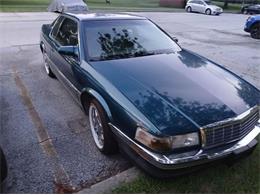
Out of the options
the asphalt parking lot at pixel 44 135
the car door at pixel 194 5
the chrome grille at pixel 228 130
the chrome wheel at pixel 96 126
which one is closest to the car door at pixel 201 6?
the car door at pixel 194 5

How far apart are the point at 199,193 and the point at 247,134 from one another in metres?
0.79

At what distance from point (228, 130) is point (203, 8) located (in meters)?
29.5

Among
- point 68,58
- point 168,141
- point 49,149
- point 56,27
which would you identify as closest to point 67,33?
point 68,58

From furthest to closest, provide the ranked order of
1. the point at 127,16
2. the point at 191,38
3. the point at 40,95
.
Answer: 1. the point at 191,38
2. the point at 40,95
3. the point at 127,16

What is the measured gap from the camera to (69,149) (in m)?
3.42

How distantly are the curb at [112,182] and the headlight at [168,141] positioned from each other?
0.62 m

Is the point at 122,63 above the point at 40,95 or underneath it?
above

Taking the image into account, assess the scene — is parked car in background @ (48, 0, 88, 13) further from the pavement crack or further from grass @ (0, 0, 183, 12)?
the pavement crack

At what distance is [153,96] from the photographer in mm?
2814

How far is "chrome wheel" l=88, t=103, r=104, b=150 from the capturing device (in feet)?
10.7

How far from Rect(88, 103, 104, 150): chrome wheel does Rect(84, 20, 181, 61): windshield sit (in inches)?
26.6

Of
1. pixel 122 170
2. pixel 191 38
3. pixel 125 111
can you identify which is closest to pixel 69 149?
pixel 122 170

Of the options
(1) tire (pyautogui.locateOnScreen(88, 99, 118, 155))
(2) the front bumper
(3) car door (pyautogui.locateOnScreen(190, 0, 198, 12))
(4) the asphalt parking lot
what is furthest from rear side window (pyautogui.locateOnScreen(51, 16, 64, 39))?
(3) car door (pyautogui.locateOnScreen(190, 0, 198, 12))

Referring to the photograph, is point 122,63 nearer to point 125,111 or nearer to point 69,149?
point 125,111
